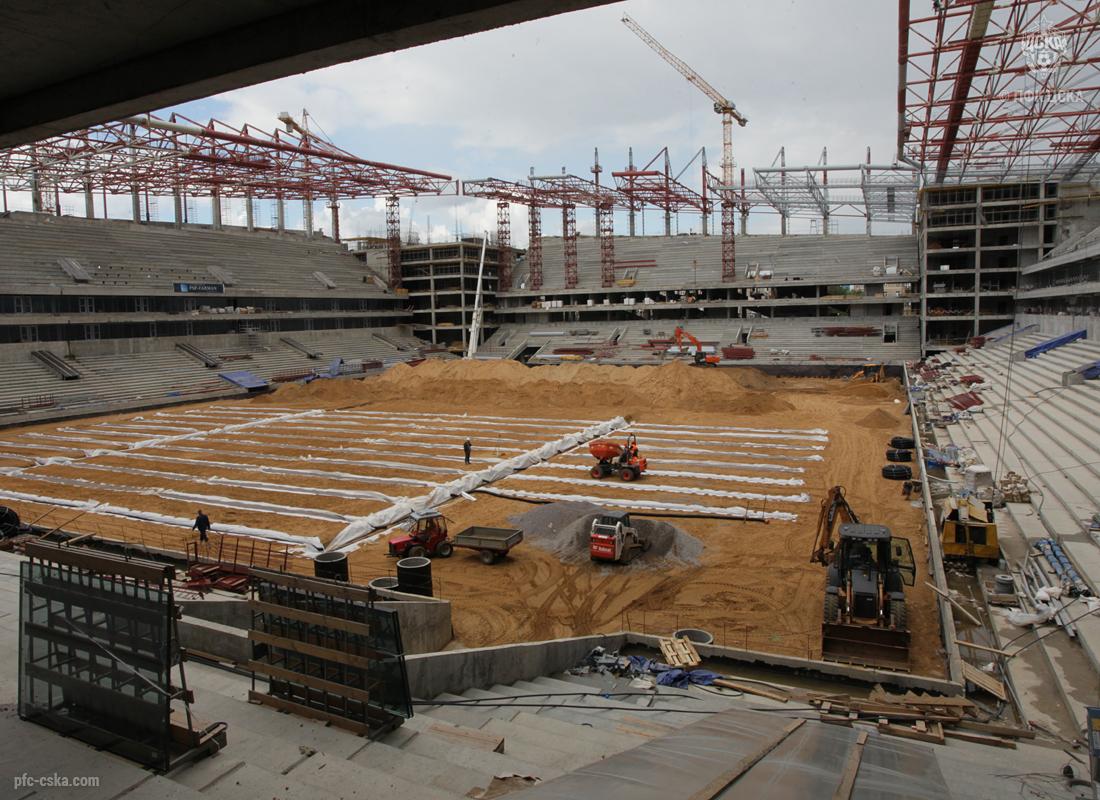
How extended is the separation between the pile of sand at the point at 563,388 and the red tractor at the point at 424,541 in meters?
19.2

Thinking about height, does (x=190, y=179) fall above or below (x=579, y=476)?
above

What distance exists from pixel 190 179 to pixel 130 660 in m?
49.1

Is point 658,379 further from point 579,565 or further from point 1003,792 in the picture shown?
point 1003,792

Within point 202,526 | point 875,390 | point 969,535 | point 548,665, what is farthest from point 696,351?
point 548,665

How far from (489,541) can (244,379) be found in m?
35.3

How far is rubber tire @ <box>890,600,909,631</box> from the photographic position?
1062cm

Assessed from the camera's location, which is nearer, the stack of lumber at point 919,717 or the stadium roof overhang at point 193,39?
the stadium roof overhang at point 193,39

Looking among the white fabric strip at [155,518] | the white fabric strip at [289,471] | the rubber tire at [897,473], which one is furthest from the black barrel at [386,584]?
the rubber tire at [897,473]

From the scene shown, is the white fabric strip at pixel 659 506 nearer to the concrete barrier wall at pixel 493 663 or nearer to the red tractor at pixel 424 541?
the red tractor at pixel 424 541

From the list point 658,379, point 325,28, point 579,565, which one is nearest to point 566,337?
point 658,379

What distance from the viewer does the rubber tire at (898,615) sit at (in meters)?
10.6

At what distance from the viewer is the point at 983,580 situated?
42.2 ft

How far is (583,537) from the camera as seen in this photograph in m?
16.3

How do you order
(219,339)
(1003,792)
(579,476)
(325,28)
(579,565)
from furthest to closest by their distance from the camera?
(219,339)
(579,476)
(579,565)
(1003,792)
(325,28)
